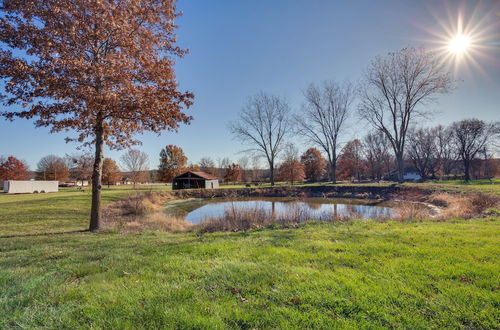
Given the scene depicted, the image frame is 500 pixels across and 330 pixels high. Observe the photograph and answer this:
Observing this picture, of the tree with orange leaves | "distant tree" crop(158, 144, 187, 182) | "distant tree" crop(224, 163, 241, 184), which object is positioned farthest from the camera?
"distant tree" crop(224, 163, 241, 184)

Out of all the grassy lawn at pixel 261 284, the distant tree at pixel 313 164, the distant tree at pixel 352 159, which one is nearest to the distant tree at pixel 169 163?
the distant tree at pixel 313 164

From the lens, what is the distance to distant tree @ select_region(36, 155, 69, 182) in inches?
2324

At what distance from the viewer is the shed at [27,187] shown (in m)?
35.0

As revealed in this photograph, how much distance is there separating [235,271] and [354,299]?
5.84ft

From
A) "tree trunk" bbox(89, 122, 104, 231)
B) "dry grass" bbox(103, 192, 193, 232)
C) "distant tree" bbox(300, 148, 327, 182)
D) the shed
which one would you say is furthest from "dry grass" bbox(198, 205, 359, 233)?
"distant tree" bbox(300, 148, 327, 182)

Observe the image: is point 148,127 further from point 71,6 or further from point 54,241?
point 54,241

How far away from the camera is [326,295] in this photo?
300 cm

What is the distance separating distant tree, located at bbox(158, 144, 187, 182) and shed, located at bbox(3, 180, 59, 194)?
2128cm

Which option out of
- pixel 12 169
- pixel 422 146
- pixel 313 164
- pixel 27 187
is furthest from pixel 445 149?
pixel 12 169

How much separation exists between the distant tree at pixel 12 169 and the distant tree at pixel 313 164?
68536 millimetres

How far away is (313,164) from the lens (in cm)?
5994

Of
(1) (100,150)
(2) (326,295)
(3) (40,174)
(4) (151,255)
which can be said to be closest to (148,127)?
(1) (100,150)

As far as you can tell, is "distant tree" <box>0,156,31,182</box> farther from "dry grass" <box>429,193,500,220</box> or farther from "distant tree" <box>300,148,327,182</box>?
"dry grass" <box>429,193,500,220</box>

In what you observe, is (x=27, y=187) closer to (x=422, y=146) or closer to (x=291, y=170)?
(x=291, y=170)
